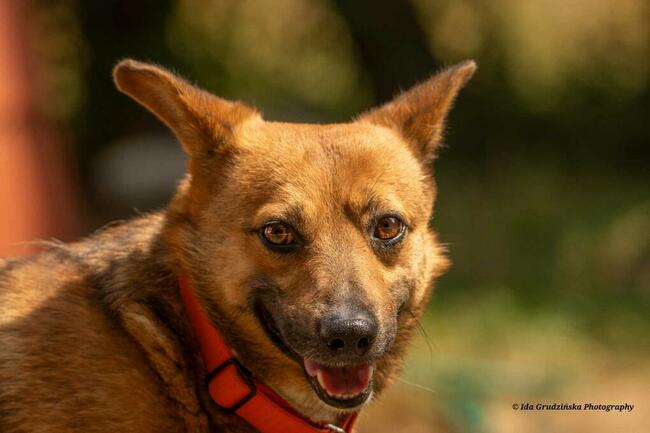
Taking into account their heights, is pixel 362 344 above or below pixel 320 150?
below

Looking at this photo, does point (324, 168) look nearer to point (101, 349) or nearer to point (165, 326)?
point (165, 326)

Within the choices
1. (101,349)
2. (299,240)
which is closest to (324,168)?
(299,240)

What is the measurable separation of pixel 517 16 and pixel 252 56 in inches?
115

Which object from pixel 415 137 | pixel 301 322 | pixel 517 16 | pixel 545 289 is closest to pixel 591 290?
pixel 545 289

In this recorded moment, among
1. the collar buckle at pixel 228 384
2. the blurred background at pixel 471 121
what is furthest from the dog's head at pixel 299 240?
the blurred background at pixel 471 121

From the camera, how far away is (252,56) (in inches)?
450

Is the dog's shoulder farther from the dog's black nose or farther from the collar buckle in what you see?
the dog's black nose

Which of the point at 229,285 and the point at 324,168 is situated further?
the point at 324,168

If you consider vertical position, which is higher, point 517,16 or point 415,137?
point 517,16

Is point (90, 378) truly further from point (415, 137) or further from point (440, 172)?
point (440, 172)

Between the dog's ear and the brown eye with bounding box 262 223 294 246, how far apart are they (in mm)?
432

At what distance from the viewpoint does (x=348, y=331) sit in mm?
3289

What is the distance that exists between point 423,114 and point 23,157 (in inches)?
144

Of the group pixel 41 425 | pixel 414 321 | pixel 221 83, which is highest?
pixel 221 83
